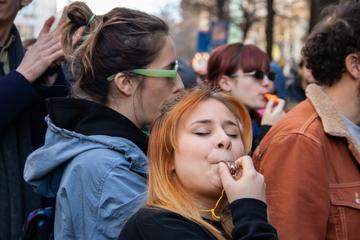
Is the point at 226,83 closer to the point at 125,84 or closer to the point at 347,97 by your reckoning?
the point at 347,97

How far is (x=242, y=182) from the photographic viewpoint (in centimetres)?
198

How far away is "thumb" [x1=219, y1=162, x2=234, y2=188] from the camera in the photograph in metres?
2.00

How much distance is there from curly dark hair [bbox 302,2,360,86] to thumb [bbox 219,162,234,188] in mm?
→ 1071

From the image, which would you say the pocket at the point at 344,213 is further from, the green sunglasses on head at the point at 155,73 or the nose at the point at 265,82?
the nose at the point at 265,82

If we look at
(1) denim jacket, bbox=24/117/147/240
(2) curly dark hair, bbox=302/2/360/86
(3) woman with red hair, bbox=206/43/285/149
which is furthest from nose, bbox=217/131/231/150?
(3) woman with red hair, bbox=206/43/285/149

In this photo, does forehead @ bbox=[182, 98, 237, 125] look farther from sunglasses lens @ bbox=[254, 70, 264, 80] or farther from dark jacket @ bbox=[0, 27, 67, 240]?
sunglasses lens @ bbox=[254, 70, 264, 80]

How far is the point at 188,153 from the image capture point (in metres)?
2.14

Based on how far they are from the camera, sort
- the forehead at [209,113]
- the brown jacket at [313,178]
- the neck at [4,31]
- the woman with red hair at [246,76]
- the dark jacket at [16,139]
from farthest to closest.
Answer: the woman with red hair at [246,76]
the neck at [4,31]
the dark jacket at [16,139]
the brown jacket at [313,178]
the forehead at [209,113]

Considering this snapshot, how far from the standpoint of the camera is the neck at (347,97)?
283 cm

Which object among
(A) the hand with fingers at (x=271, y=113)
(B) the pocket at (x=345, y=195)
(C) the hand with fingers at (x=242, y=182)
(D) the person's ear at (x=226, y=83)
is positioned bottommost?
(A) the hand with fingers at (x=271, y=113)

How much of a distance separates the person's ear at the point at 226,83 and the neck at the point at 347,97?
190 cm

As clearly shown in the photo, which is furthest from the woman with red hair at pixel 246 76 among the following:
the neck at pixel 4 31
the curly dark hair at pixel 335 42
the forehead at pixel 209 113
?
the forehead at pixel 209 113

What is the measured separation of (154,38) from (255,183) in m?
1.01

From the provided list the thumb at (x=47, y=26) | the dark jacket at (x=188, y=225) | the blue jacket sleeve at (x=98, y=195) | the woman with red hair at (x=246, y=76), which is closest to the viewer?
the dark jacket at (x=188, y=225)
